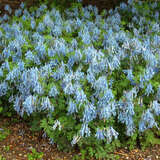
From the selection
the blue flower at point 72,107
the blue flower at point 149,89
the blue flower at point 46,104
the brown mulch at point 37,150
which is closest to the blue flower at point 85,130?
the blue flower at point 72,107

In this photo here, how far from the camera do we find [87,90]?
14.3ft

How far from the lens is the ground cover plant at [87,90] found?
4.20 metres

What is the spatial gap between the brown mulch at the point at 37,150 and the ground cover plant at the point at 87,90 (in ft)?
0.48

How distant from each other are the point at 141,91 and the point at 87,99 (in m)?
0.93

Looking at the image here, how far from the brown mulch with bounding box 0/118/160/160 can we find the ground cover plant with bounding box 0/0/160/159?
0.48 feet

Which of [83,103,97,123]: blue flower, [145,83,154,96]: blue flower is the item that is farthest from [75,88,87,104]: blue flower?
[145,83,154,96]: blue flower

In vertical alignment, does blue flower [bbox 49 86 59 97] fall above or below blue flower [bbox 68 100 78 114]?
above

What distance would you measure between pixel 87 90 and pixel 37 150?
4.59ft

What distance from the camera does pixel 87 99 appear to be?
4328mm

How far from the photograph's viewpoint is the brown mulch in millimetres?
4766

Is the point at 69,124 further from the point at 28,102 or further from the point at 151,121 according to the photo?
the point at 151,121

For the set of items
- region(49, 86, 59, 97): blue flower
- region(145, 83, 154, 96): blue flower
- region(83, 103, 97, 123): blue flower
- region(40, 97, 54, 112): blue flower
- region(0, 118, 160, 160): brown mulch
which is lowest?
region(0, 118, 160, 160): brown mulch

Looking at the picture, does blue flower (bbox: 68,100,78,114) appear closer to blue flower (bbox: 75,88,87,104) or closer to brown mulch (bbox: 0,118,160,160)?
blue flower (bbox: 75,88,87,104)

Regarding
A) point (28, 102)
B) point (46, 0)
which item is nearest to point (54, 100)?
point (28, 102)
